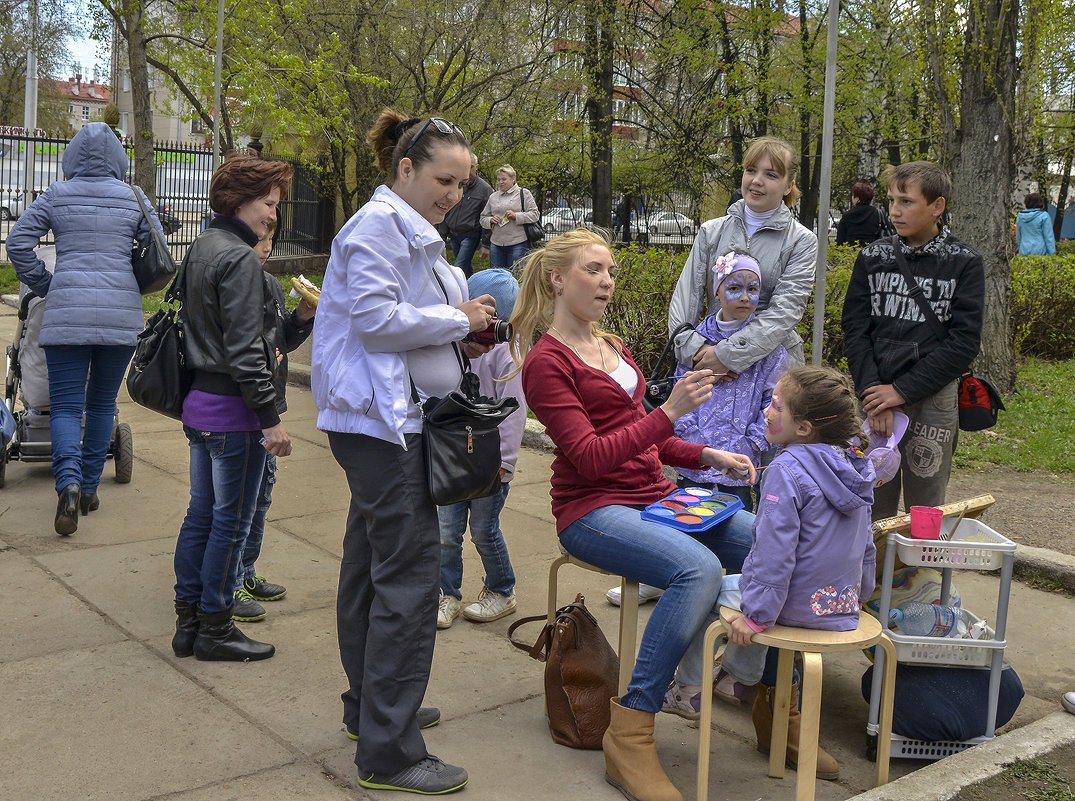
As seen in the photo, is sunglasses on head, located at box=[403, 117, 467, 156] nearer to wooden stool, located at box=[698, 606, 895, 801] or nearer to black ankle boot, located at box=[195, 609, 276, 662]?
wooden stool, located at box=[698, 606, 895, 801]

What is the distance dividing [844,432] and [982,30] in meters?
6.73

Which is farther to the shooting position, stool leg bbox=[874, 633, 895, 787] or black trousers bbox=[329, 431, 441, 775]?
stool leg bbox=[874, 633, 895, 787]

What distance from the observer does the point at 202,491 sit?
4.11 m

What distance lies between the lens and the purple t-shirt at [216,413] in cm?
399

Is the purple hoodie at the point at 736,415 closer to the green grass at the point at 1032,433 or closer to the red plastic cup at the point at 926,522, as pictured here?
the red plastic cup at the point at 926,522

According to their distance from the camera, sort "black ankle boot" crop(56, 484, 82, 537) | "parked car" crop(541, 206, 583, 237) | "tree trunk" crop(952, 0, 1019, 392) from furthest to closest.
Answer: "parked car" crop(541, 206, 583, 237) < "tree trunk" crop(952, 0, 1019, 392) < "black ankle boot" crop(56, 484, 82, 537)

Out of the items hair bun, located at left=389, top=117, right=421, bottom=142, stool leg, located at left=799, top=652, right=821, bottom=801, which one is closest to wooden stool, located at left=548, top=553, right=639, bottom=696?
stool leg, located at left=799, top=652, right=821, bottom=801

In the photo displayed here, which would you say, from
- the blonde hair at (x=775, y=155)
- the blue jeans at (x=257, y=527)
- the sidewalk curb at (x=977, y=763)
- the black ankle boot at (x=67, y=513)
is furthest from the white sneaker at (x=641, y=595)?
the black ankle boot at (x=67, y=513)

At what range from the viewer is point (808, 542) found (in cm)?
308

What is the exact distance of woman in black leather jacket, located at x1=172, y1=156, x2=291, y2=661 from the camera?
12.9 ft

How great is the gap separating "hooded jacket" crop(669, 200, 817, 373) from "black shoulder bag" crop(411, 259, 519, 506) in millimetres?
1553

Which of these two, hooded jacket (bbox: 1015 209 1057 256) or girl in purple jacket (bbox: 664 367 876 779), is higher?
hooded jacket (bbox: 1015 209 1057 256)

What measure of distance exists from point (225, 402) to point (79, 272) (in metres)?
1.96

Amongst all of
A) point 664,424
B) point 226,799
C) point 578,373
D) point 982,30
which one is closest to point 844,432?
point 664,424
